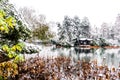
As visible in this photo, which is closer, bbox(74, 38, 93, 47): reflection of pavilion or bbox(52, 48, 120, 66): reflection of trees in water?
bbox(52, 48, 120, 66): reflection of trees in water

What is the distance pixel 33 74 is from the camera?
9.64 m

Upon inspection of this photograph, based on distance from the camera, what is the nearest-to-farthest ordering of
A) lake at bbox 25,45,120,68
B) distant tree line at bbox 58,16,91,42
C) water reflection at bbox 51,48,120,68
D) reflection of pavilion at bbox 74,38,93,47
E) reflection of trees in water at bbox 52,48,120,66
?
lake at bbox 25,45,120,68 < water reflection at bbox 51,48,120,68 < reflection of trees in water at bbox 52,48,120,66 < reflection of pavilion at bbox 74,38,93,47 < distant tree line at bbox 58,16,91,42

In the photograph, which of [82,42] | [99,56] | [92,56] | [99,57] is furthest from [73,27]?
[99,57]

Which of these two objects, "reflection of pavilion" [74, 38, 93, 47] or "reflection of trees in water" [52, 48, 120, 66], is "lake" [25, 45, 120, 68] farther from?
"reflection of pavilion" [74, 38, 93, 47]

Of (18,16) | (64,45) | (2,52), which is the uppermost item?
(18,16)

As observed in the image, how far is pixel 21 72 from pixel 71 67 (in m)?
2.87

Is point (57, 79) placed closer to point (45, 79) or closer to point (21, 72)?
point (45, 79)

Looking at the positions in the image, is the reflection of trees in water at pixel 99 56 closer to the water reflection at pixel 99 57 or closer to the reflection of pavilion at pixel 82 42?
the water reflection at pixel 99 57

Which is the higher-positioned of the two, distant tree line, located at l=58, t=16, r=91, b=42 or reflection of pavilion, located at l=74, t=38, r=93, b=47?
distant tree line, located at l=58, t=16, r=91, b=42

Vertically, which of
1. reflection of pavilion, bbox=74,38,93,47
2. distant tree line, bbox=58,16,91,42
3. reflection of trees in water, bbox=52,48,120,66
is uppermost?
distant tree line, bbox=58,16,91,42

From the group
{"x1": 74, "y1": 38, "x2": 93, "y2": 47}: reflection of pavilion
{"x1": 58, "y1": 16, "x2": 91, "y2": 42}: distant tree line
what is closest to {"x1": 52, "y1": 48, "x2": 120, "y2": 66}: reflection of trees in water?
{"x1": 74, "y1": 38, "x2": 93, "y2": 47}: reflection of pavilion

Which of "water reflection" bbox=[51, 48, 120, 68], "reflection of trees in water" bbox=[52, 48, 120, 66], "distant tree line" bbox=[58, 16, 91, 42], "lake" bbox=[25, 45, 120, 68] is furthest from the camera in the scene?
"distant tree line" bbox=[58, 16, 91, 42]

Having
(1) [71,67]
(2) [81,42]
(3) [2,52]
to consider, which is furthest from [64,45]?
(3) [2,52]

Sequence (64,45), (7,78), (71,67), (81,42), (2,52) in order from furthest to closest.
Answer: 1. (81,42)
2. (64,45)
3. (71,67)
4. (7,78)
5. (2,52)
